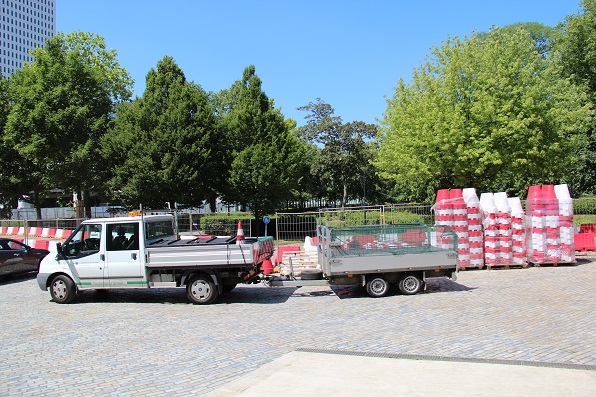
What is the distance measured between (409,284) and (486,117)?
50.3 ft

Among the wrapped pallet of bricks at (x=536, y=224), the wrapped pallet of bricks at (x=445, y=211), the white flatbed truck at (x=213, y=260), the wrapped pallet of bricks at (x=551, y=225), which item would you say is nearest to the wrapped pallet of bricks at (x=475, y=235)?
the wrapped pallet of bricks at (x=445, y=211)

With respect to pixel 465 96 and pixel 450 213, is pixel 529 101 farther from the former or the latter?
pixel 450 213

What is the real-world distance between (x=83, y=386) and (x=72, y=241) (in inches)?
265

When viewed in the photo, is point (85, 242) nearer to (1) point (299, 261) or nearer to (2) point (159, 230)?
(2) point (159, 230)

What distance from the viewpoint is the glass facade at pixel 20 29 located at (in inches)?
6708

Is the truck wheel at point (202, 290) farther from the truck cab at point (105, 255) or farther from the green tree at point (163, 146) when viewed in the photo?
the green tree at point (163, 146)

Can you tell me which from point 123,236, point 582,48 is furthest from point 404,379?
point 582,48

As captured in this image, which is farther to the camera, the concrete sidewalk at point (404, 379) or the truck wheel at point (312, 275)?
the truck wheel at point (312, 275)

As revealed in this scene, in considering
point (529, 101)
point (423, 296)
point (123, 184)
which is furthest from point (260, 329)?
point (123, 184)

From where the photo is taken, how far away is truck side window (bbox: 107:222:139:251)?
11352 millimetres

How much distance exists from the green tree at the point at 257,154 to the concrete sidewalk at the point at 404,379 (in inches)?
996

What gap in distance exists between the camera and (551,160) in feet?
84.1

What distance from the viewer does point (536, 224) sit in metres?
15.8

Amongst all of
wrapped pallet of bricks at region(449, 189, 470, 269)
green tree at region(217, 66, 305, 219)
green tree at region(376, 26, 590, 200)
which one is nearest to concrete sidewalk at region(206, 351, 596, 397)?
wrapped pallet of bricks at region(449, 189, 470, 269)
